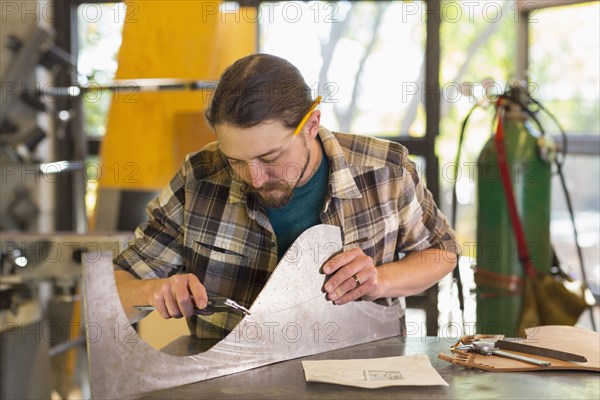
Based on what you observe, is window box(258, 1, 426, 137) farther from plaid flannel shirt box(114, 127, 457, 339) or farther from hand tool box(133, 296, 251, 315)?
hand tool box(133, 296, 251, 315)

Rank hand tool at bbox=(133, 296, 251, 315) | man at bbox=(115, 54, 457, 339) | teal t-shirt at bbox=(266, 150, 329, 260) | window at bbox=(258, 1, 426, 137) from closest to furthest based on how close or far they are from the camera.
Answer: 1. hand tool at bbox=(133, 296, 251, 315)
2. man at bbox=(115, 54, 457, 339)
3. teal t-shirt at bbox=(266, 150, 329, 260)
4. window at bbox=(258, 1, 426, 137)

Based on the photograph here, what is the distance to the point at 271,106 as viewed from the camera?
5.35 feet

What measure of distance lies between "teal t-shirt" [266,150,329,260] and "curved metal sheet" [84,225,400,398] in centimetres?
19

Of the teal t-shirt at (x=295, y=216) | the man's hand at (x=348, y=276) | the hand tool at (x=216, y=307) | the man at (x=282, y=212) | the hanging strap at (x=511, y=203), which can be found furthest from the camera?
the hanging strap at (x=511, y=203)

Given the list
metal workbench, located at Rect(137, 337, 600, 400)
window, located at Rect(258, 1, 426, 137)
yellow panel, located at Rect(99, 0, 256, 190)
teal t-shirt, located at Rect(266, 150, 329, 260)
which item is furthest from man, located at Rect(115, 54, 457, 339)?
window, located at Rect(258, 1, 426, 137)

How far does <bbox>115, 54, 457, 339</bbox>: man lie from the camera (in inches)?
66.7

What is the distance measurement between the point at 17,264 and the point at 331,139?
107cm

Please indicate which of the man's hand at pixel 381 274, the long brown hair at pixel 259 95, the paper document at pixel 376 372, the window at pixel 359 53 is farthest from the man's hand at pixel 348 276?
the window at pixel 359 53

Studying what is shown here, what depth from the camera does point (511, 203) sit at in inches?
113

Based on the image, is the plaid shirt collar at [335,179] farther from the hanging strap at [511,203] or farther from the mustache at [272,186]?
the hanging strap at [511,203]

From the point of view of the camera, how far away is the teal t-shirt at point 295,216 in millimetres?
1797

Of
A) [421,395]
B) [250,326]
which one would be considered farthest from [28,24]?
[421,395]

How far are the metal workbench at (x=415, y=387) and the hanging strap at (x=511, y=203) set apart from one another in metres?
1.46

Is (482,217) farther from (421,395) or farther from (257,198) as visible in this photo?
(421,395)
